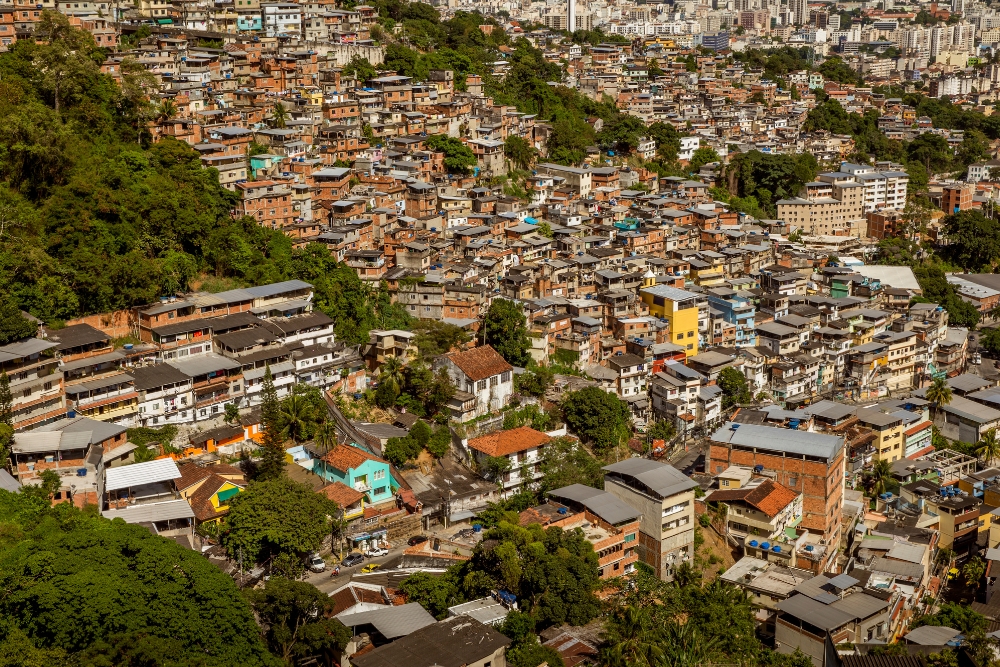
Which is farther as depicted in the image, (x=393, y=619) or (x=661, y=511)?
(x=661, y=511)

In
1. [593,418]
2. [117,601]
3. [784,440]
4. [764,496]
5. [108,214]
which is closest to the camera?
[117,601]

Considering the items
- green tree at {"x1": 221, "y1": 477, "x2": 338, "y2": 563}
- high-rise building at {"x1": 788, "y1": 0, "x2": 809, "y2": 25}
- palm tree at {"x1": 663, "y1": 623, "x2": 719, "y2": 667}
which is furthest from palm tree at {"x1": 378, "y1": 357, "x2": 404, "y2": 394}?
high-rise building at {"x1": 788, "y1": 0, "x2": 809, "y2": 25}

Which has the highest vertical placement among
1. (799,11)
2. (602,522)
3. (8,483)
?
(799,11)

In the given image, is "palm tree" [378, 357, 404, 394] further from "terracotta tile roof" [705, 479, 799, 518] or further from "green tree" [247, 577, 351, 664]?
"green tree" [247, 577, 351, 664]

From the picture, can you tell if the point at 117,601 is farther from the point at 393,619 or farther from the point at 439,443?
the point at 439,443

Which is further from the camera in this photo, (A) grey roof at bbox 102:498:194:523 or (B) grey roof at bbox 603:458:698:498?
(B) grey roof at bbox 603:458:698:498

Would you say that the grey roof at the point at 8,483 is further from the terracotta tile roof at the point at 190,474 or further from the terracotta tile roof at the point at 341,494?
the terracotta tile roof at the point at 341,494

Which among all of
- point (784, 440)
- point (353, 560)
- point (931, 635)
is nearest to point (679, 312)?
point (784, 440)

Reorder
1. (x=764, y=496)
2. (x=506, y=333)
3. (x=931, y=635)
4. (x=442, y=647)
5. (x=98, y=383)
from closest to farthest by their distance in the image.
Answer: (x=442, y=647) < (x=931, y=635) < (x=98, y=383) < (x=764, y=496) < (x=506, y=333)
